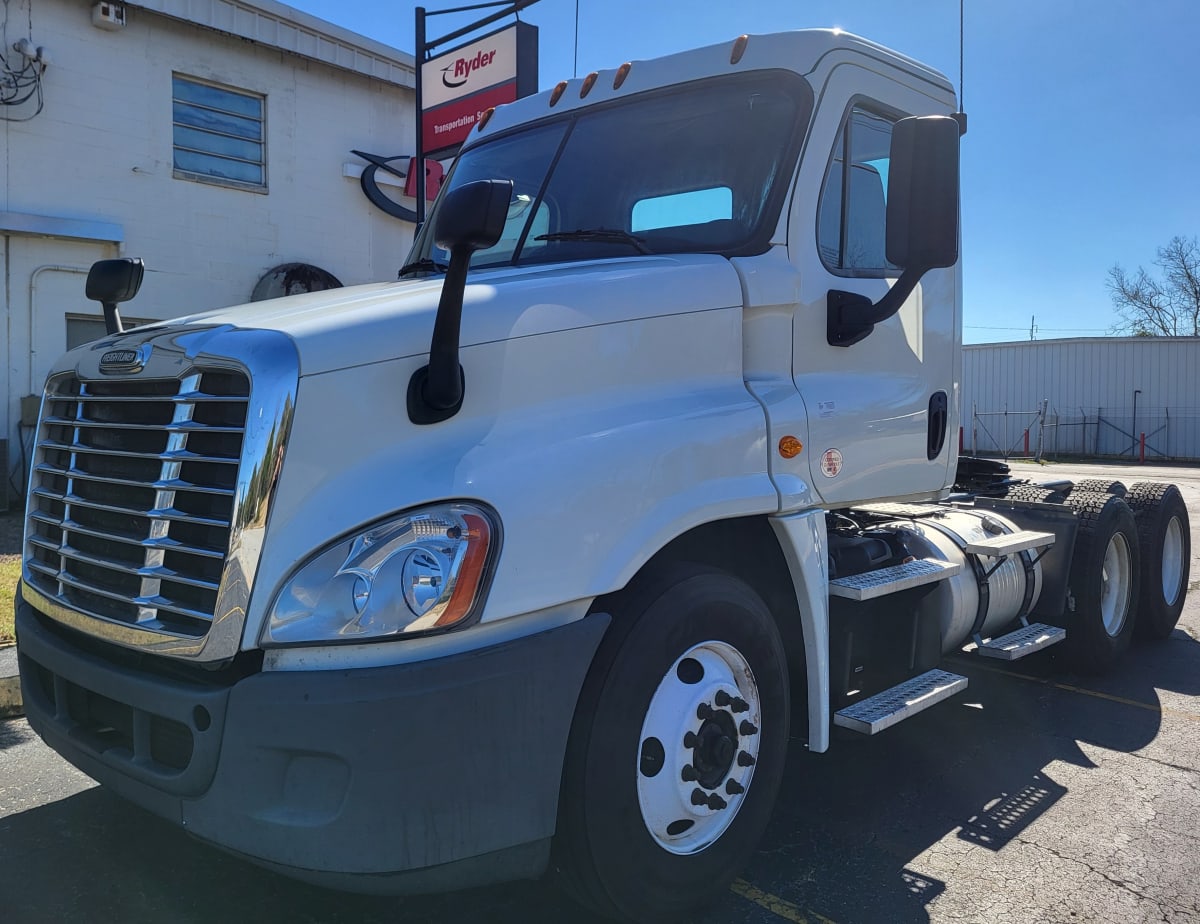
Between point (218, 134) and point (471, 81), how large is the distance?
3.79m

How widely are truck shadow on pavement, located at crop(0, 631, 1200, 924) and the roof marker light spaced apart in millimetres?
2724

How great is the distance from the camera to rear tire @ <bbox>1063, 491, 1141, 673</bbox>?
595 centimetres

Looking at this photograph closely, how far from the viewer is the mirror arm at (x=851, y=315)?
11.9 feet

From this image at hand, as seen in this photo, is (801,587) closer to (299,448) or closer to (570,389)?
(570,389)

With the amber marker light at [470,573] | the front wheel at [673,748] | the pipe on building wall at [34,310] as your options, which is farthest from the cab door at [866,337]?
the pipe on building wall at [34,310]

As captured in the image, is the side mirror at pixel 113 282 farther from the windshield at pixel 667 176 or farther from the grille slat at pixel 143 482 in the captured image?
the windshield at pixel 667 176

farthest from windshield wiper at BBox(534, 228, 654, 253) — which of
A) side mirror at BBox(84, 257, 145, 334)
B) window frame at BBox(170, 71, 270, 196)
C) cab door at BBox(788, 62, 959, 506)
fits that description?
window frame at BBox(170, 71, 270, 196)

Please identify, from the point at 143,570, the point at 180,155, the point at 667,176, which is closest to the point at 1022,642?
the point at 667,176

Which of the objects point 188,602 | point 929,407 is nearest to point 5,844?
point 188,602

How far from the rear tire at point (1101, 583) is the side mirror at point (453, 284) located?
4.83 m

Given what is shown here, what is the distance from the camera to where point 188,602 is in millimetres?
2500

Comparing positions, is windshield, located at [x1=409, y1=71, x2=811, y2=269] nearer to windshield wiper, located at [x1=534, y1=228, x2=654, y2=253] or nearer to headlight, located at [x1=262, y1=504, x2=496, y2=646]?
windshield wiper, located at [x1=534, y1=228, x2=654, y2=253]

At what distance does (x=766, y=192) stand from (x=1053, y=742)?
10.4 ft

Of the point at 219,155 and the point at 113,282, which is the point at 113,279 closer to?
the point at 113,282
